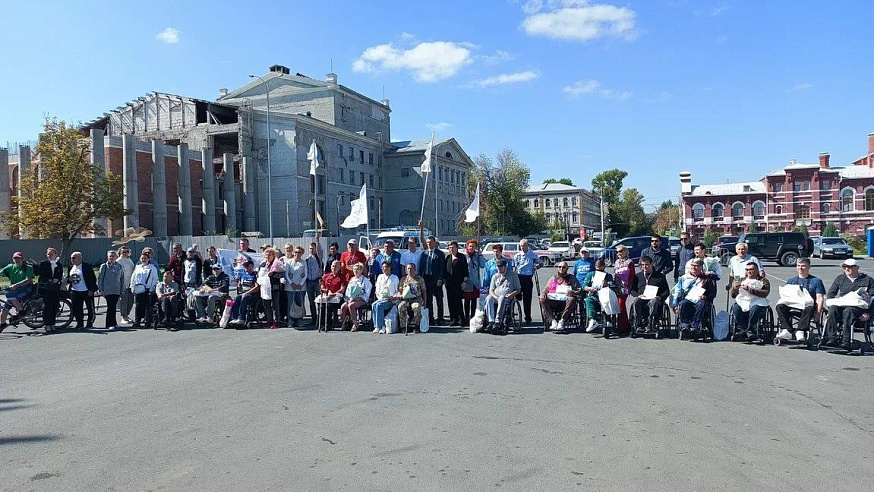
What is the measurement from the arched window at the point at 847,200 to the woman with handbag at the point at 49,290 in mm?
94459

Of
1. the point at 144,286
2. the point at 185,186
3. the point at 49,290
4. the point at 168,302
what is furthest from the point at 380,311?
the point at 185,186

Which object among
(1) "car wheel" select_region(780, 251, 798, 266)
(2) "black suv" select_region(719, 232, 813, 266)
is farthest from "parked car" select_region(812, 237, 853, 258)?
(1) "car wheel" select_region(780, 251, 798, 266)

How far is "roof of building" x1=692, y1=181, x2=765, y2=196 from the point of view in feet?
295

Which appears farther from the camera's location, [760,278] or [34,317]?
[34,317]

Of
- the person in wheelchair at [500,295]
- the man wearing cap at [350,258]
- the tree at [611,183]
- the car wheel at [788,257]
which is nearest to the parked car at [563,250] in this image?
the car wheel at [788,257]

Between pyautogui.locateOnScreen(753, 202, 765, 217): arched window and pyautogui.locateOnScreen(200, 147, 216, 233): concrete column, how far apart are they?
7177cm

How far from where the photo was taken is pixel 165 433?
6090 millimetres

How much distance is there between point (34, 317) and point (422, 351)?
930cm

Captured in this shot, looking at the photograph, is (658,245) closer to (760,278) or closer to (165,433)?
(760,278)

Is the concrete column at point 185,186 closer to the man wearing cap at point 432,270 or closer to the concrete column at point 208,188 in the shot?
the concrete column at point 208,188

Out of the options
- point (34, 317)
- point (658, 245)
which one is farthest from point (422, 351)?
point (34, 317)

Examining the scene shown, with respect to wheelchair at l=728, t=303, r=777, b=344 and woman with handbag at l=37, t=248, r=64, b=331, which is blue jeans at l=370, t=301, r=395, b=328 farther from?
woman with handbag at l=37, t=248, r=64, b=331

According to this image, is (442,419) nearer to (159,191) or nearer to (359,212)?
(359,212)

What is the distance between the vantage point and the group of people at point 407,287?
11750 millimetres
